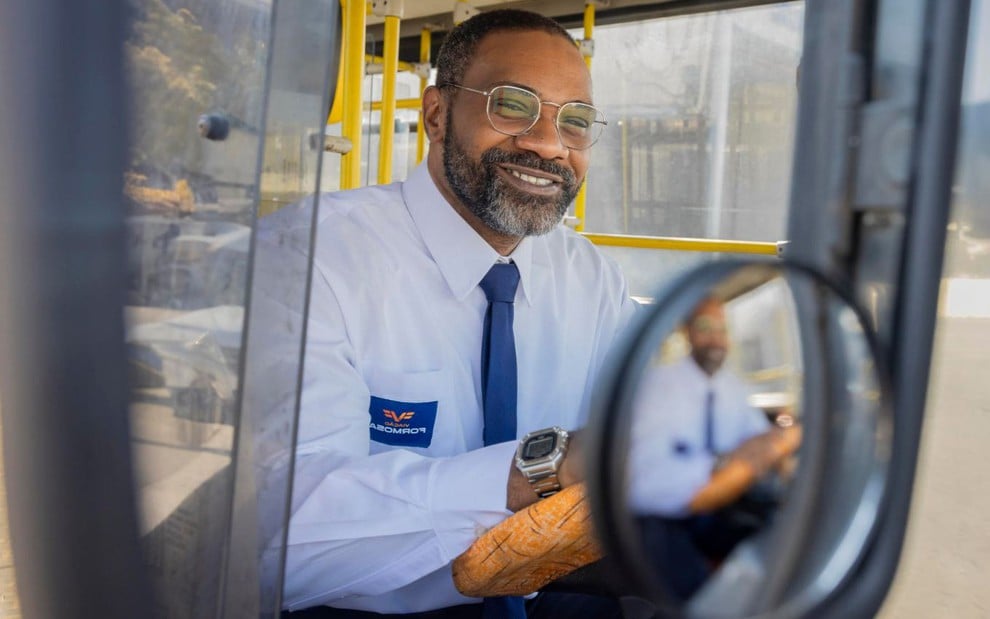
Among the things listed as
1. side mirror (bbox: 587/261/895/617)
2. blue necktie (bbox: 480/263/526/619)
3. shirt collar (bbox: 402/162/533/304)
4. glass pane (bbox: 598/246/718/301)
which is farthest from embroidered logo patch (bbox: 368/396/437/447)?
glass pane (bbox: 598/246/718/301)

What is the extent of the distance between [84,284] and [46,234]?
52 millimetres

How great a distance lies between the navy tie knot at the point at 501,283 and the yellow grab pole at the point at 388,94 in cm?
158

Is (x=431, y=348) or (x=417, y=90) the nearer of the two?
(x=431, y=348)

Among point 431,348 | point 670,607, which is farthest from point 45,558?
point 431,348

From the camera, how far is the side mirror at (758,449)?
614mm

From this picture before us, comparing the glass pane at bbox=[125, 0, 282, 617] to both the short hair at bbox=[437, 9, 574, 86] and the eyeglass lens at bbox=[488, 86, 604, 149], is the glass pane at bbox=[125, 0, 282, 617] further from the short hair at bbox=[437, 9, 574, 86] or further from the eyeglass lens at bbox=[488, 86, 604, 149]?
the short hair at bbox=[437, 9, 574, 86]

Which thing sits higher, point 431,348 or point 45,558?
point 431,348

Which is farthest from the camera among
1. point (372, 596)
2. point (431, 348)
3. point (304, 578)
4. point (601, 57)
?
point (601, 57)

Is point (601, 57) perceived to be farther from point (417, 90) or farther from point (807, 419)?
point (807, 419)

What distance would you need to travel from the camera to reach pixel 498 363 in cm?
167

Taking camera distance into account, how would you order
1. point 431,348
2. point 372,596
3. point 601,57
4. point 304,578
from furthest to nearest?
point 601,57 < point 431,348 < point 372,596 < point 304,578

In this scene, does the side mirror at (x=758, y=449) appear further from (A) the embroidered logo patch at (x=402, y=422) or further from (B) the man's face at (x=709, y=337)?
(A) the embroidered logo patch at (x=402, y=422)

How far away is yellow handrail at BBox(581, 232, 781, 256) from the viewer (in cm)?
379

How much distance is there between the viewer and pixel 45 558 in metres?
0.92
